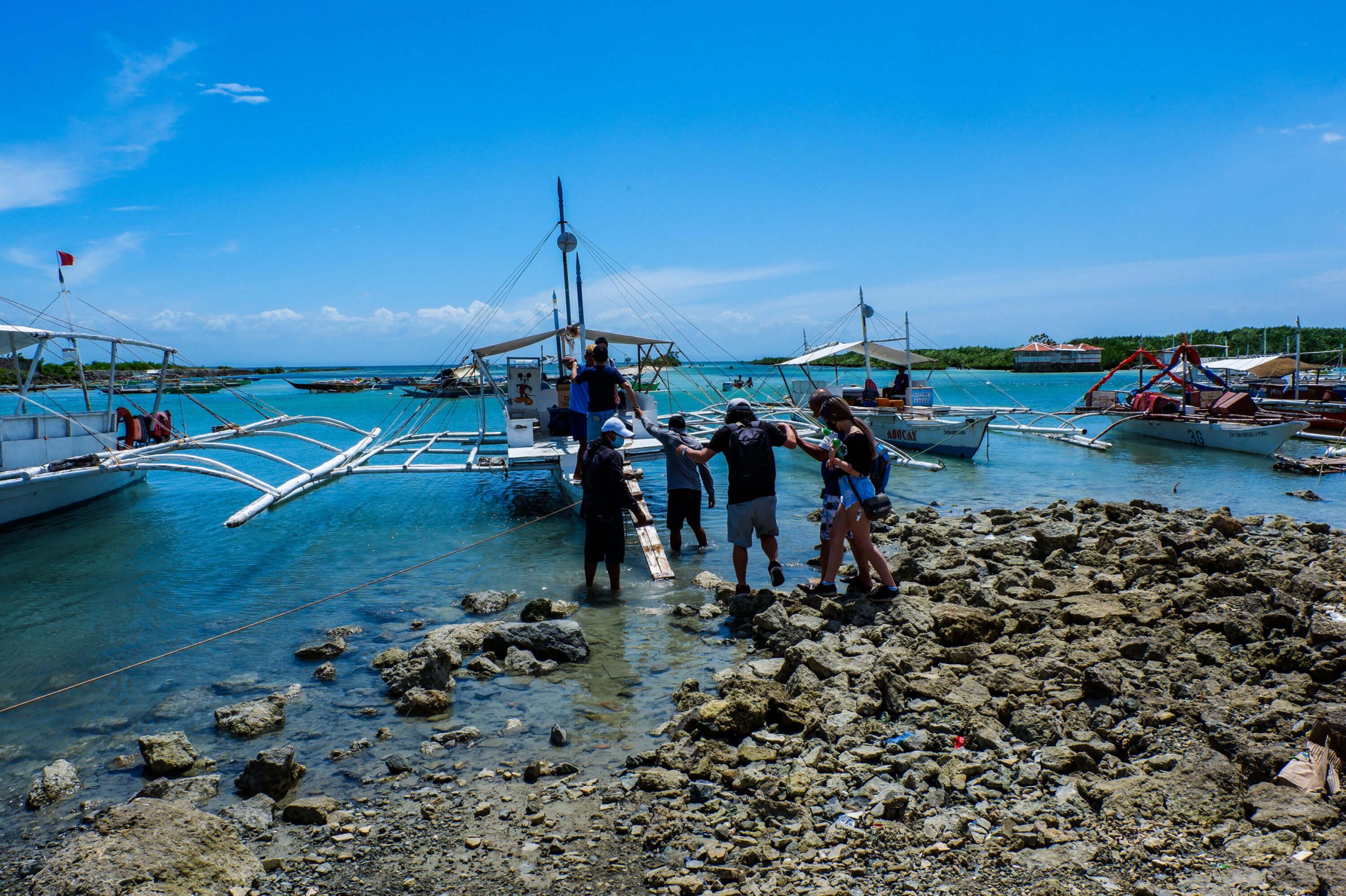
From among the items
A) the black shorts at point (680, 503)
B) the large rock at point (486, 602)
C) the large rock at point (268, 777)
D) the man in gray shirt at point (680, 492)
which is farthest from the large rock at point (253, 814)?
the black shorts at point (680, 503)

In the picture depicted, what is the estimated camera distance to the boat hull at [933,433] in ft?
75.2

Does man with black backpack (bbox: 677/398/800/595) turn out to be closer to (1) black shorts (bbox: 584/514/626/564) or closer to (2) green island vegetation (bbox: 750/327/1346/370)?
(1) black shorts (bbox: 584/514/626/564)

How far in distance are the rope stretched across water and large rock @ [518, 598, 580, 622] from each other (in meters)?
2.88

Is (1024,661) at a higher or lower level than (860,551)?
lower

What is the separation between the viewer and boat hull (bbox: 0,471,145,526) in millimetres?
14805

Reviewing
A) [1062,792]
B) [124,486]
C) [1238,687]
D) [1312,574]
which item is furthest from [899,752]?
[124,486]

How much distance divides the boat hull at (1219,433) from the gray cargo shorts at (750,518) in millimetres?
21611

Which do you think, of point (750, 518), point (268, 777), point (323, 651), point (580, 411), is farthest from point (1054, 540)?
point (268, 777)

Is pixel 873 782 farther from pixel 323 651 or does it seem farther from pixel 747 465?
pixel 323 651

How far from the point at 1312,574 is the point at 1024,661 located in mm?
3069

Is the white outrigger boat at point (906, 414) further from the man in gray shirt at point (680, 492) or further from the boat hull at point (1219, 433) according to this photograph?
the man in gray shirt at point (680, 492)

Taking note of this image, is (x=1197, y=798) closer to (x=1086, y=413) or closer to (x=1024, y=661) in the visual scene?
(x=1024, y=661)

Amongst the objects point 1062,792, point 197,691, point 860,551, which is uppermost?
point 860,551

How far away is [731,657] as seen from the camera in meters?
6.72
